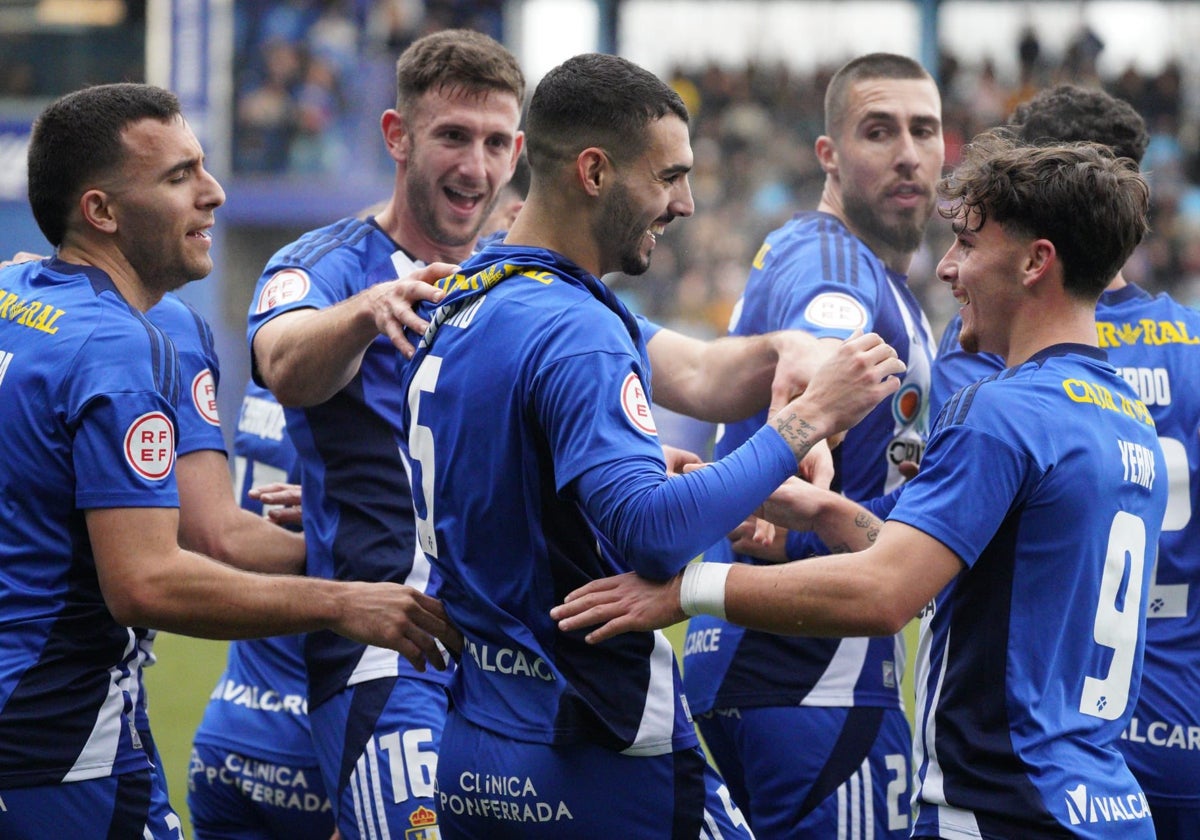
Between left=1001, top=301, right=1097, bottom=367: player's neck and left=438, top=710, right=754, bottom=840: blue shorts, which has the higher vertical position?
left=1001, top=301, right=1097, bottom=367: player's neck

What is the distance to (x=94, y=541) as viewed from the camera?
3568 mm

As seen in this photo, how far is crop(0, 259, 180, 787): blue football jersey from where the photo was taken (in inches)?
140

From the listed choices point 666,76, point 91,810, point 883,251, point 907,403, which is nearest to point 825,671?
point 907,403

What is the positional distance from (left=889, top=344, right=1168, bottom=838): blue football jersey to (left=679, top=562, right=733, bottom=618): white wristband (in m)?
0.43

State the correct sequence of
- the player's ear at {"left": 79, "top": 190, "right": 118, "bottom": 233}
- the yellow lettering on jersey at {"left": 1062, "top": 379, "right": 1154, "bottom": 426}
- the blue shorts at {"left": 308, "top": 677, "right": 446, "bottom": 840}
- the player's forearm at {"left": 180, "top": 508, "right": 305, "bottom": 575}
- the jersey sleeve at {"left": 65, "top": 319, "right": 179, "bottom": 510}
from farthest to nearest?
1. the player's forearm at {"left": 180, "top": 508, "right": 305, "bottom": 575}
2. the blue shorts at {"left": 308, "top": 677, "right": 446, "bottom": 840}
3. the player's ear at {"left": 79, "top": 190, "right": 118, "bottom": 233}
4. the jersey sleeve at {"left": 65, "top": 319, "right": 179, "bottom": 510}
5. the yellow lettering on jersey at {"left": 1062, "top": 379, "right": 1154, "bottom": 426}

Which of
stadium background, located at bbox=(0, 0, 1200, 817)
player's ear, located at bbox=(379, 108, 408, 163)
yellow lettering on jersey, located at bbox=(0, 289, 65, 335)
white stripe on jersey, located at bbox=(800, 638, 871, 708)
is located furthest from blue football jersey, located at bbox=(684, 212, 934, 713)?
→ stadium background, located at bbox=(0, 0, 1200, 817)

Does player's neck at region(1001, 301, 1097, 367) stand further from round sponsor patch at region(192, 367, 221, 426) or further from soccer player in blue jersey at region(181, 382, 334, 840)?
soccer player in blue jersey at region(181, 382, 334, 840)

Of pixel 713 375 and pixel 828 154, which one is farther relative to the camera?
pixel 828 154

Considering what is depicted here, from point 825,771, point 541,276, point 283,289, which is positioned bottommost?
point 825,771

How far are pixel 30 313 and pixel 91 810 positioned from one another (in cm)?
126

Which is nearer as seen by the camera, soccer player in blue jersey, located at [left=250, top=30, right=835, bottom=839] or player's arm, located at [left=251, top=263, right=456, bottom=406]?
player's arm, located at [left=251, top=263, right=456, bottom=406]

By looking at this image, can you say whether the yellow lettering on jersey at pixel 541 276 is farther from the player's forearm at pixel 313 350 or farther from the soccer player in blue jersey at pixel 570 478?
the player's forearm at pixel 313 350

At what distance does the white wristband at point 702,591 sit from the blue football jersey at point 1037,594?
43 centimetres

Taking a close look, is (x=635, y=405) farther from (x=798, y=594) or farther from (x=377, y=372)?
(x=377, y=372)
